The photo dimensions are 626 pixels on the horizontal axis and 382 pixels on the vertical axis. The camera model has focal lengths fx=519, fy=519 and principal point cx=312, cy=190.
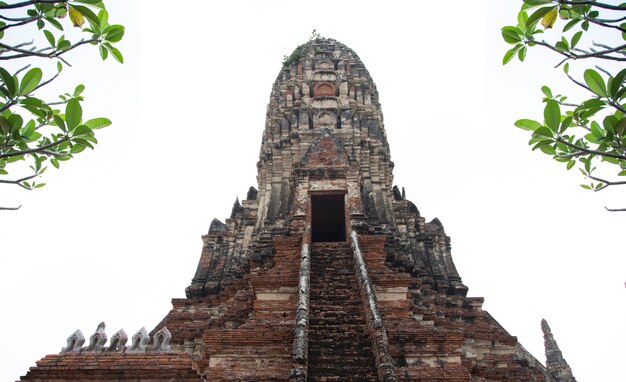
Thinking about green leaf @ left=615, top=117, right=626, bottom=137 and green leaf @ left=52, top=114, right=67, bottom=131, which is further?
green leaf @ left=52, top=114, right=67, bottom=131

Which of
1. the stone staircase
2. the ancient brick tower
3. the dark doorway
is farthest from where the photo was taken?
the dark doorway

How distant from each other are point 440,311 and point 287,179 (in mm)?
6912

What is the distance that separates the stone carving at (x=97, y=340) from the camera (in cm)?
811

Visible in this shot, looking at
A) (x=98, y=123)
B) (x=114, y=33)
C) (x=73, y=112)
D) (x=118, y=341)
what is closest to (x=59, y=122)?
(x=73, y=112)

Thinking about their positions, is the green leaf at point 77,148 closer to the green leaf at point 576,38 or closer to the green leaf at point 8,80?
the green leaf at point 8,80

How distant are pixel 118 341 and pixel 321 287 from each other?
3548 mm

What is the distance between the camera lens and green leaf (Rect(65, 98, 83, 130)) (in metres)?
3.73

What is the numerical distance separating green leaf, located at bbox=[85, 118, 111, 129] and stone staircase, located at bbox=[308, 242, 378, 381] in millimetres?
4412

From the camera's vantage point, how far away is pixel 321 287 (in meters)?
9.55

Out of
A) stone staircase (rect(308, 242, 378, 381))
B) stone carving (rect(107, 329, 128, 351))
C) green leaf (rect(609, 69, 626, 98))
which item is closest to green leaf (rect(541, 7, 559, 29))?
green leaf (rect(609, 69, 626, 98))

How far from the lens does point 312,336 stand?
790 centimetres

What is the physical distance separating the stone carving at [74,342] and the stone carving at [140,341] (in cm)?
83

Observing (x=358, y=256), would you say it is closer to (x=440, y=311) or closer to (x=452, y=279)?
(x=440, y=311)

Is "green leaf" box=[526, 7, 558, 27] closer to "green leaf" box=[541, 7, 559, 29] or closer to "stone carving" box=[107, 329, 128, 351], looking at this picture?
"green leaf" box=[541, 7, 559, 29]
